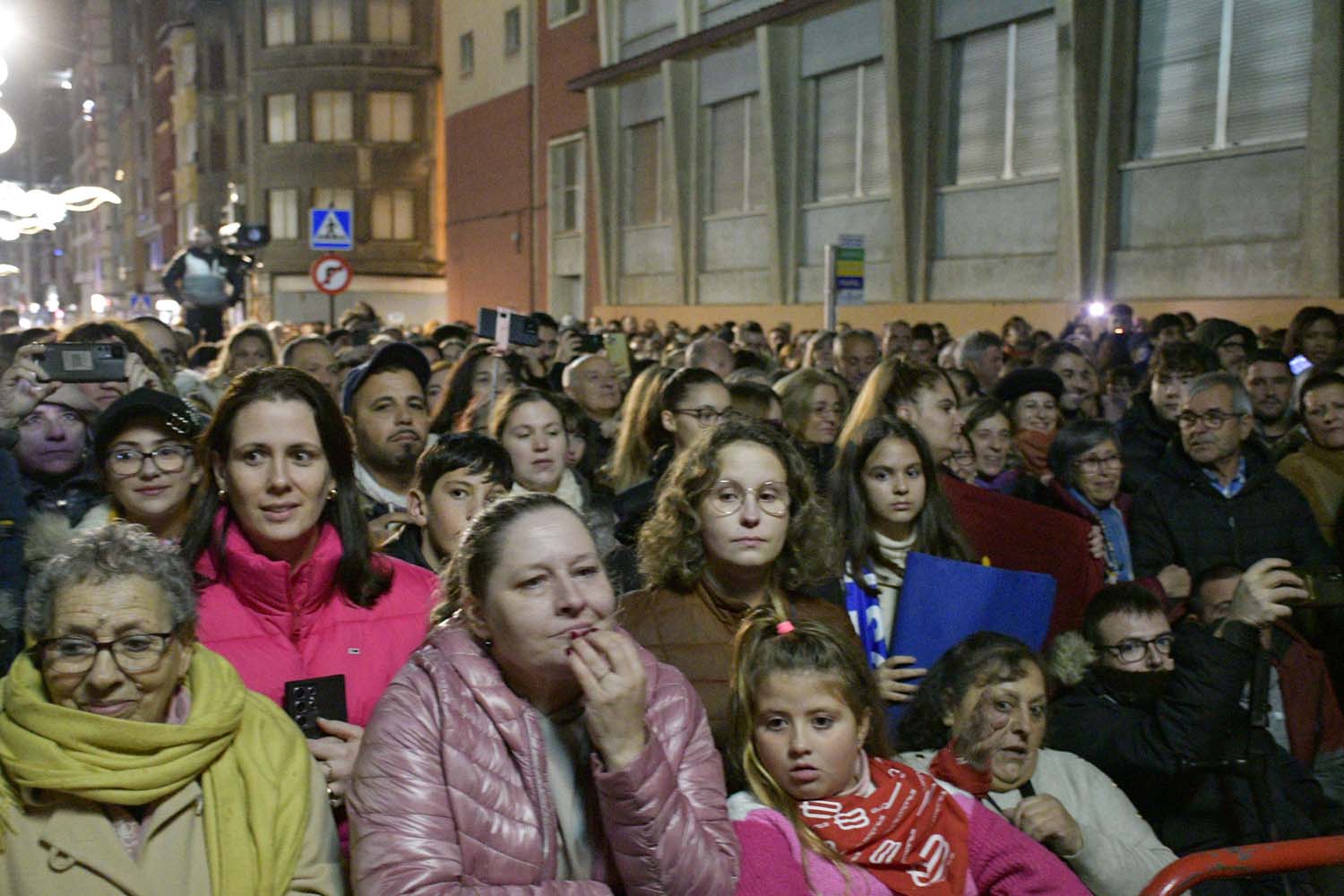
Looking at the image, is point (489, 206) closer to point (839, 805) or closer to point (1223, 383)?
point (1223, 383)

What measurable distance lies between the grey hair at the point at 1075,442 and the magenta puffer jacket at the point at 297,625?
3660mm

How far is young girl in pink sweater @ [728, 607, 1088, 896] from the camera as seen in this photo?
3328mm

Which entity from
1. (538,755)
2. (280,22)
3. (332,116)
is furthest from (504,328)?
(280,22)

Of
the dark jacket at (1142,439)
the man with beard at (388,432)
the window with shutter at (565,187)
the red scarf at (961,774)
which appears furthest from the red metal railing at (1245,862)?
the window with shutter at (565,187)

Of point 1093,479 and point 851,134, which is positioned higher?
point 851,134

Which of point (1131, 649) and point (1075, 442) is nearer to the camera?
point (1131, 649)

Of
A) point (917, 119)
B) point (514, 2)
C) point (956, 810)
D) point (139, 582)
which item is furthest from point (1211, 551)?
point (514, 2)

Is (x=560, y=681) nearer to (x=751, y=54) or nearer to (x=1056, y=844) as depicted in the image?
(x=1056, y=844)

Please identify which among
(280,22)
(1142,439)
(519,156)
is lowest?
(1142,439)

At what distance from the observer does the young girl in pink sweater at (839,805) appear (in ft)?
10.9

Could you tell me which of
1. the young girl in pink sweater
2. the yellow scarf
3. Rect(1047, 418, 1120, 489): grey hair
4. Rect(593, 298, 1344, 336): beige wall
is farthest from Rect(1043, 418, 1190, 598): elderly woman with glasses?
Rect(593, 298, 1344, 336): beige wall

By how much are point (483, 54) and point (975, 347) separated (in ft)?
104

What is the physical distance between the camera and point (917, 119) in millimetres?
22156

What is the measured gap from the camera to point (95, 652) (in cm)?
308
